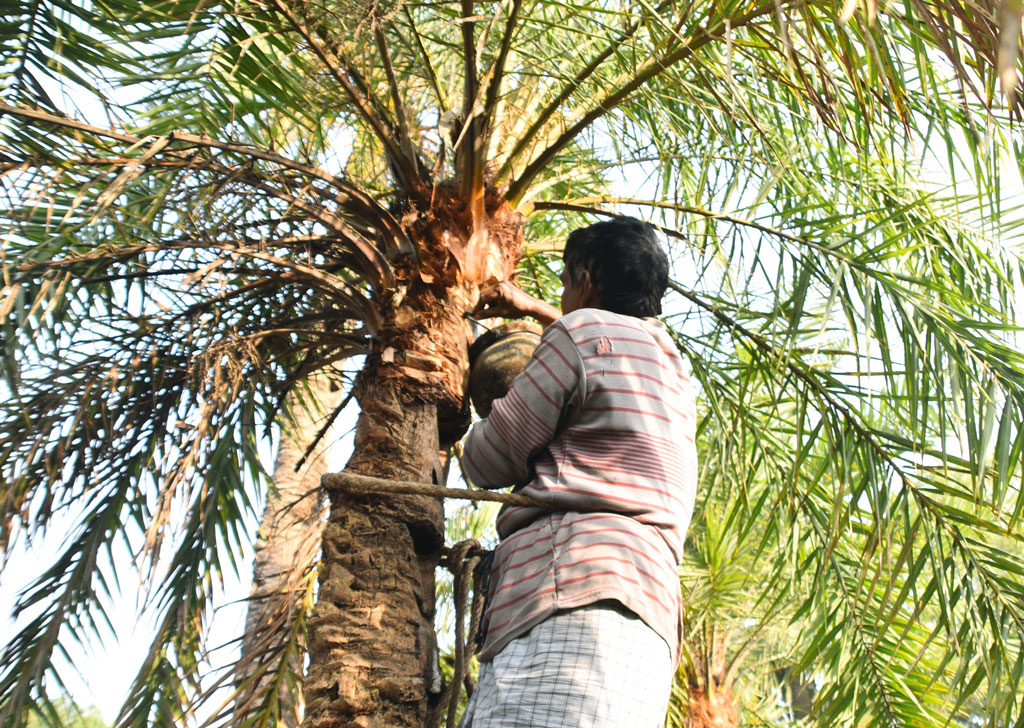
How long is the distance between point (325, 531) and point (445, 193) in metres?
1.23

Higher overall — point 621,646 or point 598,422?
point 598,422

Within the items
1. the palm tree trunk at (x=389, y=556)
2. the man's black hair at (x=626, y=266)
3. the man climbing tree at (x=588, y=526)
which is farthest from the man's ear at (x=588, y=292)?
the palm tree trunk at (x=389, y=556)

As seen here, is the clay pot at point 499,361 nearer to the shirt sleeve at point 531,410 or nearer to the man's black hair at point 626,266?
the man's black hair at point 626,266

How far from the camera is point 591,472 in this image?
2.04 meters

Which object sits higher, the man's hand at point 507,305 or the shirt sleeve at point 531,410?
the man's hand at point 507,305

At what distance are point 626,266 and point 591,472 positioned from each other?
611mm

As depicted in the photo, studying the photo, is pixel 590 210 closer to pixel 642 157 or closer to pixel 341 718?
pixel 642 157

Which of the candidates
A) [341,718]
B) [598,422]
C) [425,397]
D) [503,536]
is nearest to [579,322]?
[598,422]

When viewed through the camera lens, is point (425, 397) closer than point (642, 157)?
Yes

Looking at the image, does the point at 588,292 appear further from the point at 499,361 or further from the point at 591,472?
the point at 591,472

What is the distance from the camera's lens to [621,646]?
185 cm

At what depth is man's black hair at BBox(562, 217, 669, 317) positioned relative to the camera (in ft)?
7.96

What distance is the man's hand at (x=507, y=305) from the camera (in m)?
2.99

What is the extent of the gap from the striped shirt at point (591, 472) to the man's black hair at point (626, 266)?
198 mm
